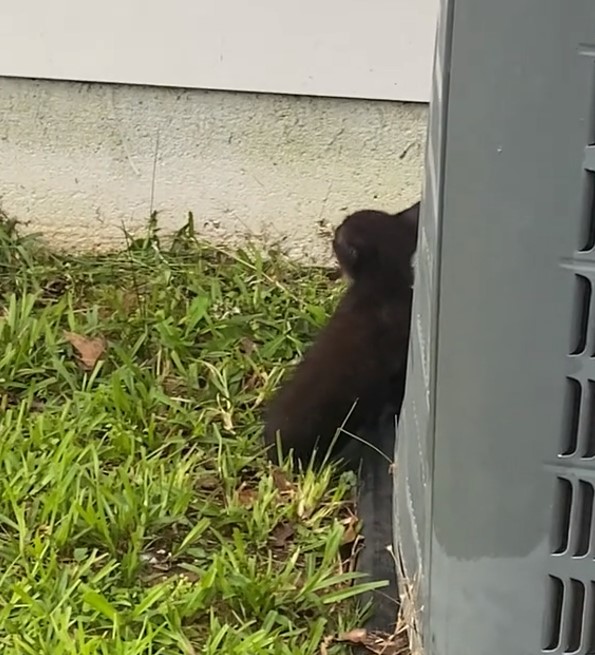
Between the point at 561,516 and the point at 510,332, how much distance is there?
349mm

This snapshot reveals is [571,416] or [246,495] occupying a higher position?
[571,416]

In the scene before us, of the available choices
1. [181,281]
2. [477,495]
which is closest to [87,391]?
[181,281]

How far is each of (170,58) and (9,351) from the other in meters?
1.11

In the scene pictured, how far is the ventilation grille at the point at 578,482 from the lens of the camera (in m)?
1.94

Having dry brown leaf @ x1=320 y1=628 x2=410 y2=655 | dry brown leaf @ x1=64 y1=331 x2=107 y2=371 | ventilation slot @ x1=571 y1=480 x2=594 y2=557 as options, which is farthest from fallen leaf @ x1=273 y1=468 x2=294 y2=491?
ventilation slot @ x1=571 y1=480 x2=594 y2=557

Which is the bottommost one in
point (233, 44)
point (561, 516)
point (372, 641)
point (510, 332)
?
point (372, 641)

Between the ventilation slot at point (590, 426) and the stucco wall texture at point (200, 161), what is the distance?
7.43ft

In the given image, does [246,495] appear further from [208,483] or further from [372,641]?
[372,641]

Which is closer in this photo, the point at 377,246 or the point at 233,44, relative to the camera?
the point at 377,246

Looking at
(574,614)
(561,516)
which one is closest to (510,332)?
(561,516)

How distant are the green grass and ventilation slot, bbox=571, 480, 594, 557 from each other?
0.73 metres

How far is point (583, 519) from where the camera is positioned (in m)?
2.13

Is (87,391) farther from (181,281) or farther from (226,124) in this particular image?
(226,124)

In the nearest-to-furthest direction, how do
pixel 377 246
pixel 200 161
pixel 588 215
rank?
pixel 588 215 → pixel 377 246 → pixel 200 161
